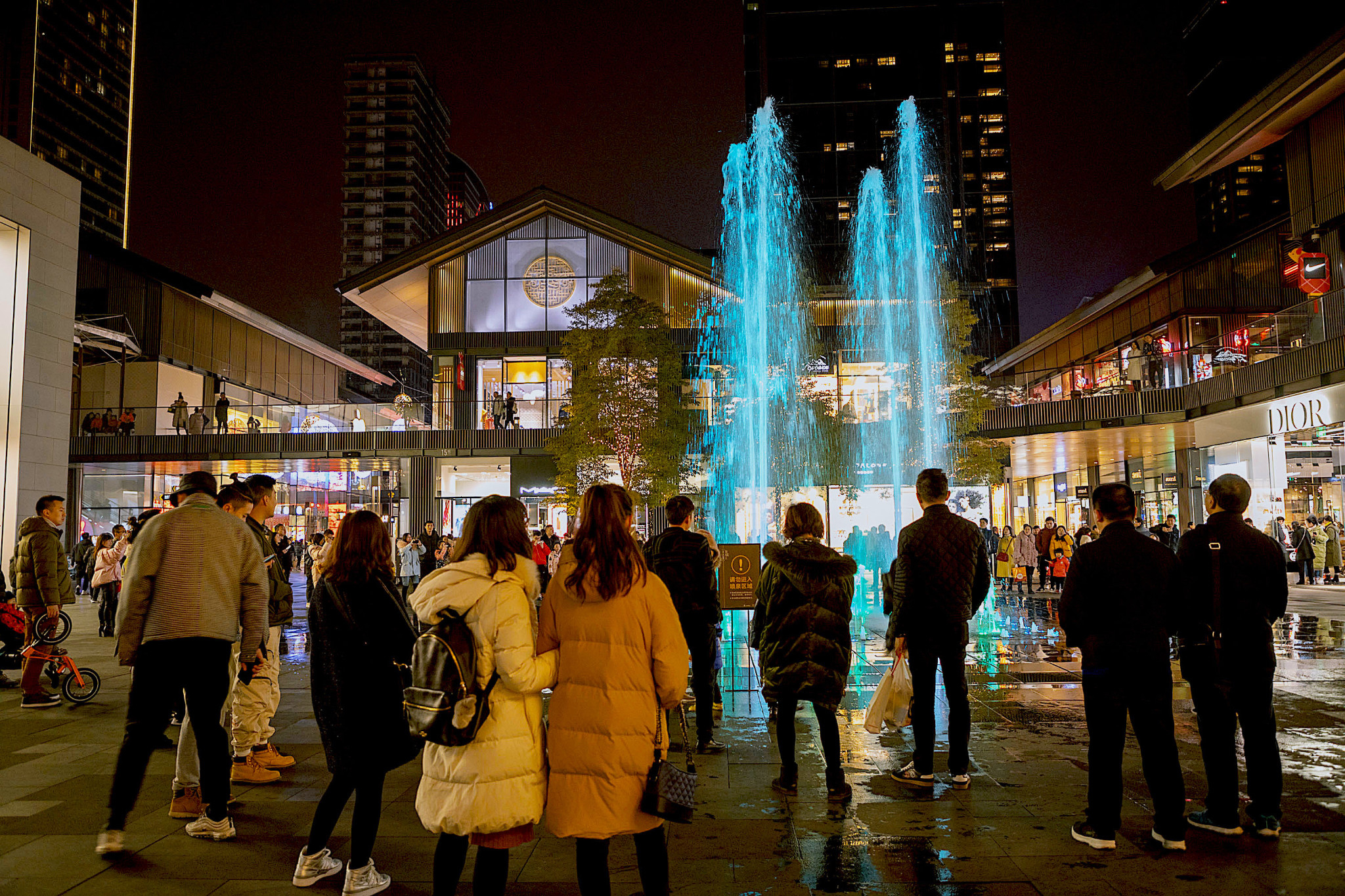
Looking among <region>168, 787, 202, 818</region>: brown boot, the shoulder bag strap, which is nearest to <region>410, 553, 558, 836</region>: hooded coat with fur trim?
<region>168, 787, 202, 818</region>: brown boot

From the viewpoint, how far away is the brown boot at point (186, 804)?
5340 millimetres

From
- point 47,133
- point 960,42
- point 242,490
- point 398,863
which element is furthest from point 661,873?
point 47,133

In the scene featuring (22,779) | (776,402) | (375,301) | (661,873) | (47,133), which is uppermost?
(47,133)

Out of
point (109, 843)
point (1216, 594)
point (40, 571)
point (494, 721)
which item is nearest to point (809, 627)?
point (1216, 594)

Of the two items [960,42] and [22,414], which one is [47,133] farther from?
[22,414]

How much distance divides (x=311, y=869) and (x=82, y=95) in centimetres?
17462

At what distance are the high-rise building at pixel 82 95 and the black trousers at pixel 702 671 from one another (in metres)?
150

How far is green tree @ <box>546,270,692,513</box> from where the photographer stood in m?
26.3

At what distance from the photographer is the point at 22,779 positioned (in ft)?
20.6

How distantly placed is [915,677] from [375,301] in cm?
3451

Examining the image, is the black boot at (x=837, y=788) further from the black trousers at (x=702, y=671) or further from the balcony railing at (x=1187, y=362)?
the balcony railing at (x=1187, y=362)

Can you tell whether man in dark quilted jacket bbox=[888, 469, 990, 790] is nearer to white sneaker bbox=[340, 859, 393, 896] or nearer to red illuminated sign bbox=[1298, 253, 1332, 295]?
white sneaker bbox=[340, 859, 393, 896]

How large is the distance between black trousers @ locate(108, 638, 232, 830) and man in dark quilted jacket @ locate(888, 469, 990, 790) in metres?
4.13

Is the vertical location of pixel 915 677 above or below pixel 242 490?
below
